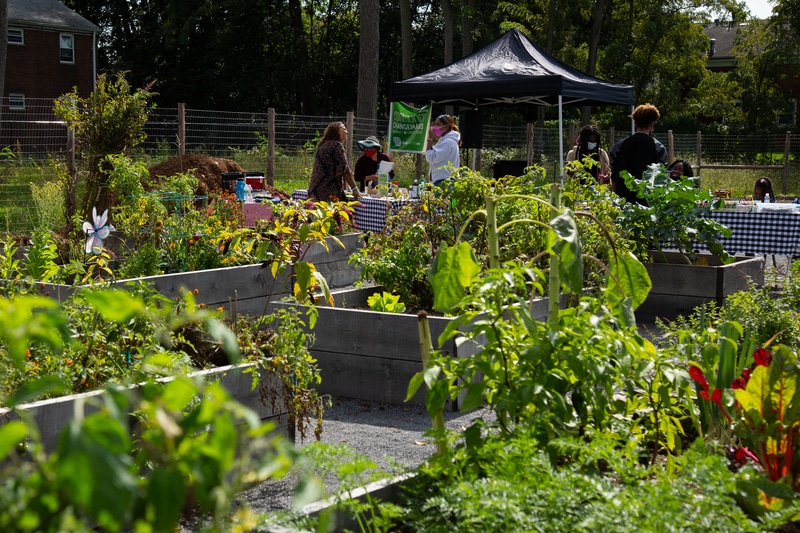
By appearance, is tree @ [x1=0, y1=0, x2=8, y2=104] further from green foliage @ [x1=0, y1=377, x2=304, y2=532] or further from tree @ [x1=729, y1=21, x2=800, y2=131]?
tree @ [x1=729, y1=21, x2=800, y2=131]

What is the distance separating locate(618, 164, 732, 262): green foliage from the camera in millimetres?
7949

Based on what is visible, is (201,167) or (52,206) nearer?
(52,206)

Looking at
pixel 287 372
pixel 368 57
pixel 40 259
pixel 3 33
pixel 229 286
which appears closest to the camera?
pixel 287 372

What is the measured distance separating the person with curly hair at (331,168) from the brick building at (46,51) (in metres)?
31.8

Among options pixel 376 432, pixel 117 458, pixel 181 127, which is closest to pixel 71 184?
pixel 181 127

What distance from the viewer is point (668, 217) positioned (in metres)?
7.97

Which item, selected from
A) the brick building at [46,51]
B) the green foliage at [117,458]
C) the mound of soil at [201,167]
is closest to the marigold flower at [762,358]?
the green foliage at [117,458]

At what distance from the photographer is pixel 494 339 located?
9.30 ft

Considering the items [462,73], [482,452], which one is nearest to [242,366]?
[482,452]

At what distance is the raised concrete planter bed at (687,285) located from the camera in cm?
784

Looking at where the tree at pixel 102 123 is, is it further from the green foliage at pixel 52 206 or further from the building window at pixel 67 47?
the building window at pixel 67 47

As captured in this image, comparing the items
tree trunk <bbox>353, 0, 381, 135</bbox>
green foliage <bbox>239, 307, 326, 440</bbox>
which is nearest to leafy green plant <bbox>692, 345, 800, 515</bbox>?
green foliage <bbox>239, 307, 326, 440</bbox>

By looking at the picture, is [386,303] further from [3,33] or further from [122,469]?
[3,33]

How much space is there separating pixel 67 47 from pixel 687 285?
37.9m
